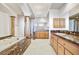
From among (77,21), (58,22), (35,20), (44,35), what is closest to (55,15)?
(58,22)

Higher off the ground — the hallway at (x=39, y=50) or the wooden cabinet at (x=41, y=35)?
the wooden cabinet at (x=41, y=35)

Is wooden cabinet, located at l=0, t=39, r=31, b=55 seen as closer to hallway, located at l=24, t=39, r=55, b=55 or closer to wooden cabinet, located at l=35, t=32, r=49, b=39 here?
hallway, located at l=24, t=39, r=55, b=55

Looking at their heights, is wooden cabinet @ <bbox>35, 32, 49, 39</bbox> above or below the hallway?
above

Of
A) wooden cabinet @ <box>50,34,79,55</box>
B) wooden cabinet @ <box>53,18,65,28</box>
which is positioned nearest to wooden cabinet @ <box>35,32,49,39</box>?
wooden cabinet @ <box>53,18,65,28</box>

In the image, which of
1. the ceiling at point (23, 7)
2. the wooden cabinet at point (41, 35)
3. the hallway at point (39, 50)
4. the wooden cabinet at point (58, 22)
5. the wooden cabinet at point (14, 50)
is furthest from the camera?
the wooden cabinet at point (41, 35)

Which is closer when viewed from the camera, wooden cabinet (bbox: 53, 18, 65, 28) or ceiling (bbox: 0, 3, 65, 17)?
ceiling (bbox: 0, 3, 65, 17)

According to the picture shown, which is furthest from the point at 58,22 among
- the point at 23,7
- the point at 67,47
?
the point at 67,47

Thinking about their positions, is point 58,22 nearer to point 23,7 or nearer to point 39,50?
point 23,7

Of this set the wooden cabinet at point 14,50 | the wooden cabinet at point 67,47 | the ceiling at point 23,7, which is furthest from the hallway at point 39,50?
the ceiling at point 23,7

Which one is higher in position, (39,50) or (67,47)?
(67,47)

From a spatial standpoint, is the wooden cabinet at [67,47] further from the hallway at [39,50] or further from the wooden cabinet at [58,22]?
the wooden cabinet at [58,22]

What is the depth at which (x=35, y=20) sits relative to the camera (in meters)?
14.0

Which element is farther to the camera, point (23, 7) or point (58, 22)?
point (58, 22)

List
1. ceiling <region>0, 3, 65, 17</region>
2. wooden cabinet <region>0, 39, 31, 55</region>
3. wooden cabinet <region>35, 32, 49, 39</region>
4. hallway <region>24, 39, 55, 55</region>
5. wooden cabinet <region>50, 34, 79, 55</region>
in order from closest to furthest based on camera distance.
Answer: wooden cabinet <region>50, 34, 79, 55</region> < wooden cabinet <region>0, 39, 31, 55</region> < ceiling <region>0, 3, 65, 17</region> < hallway <region>24, 39, 55, 55</region> < wooden cabinet <region>35, 32, 49, 39</region>
